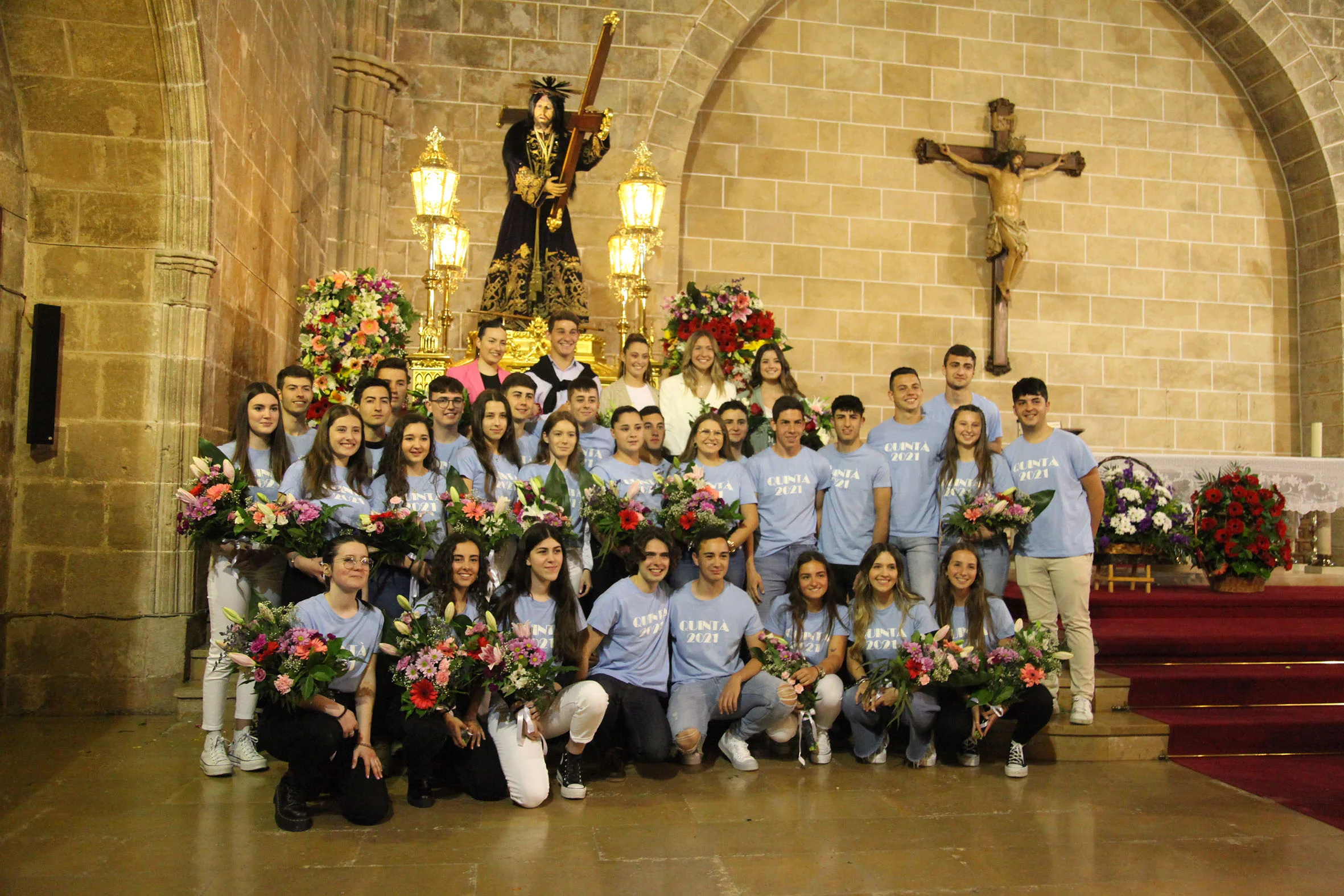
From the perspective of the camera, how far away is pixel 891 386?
588cm

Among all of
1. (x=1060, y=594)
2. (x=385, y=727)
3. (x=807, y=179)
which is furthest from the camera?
(x=807, y=179)

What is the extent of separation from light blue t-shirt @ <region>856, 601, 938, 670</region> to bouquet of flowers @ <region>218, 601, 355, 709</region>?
96.7 inches

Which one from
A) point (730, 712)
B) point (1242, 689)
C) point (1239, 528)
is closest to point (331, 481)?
point (730, 712)

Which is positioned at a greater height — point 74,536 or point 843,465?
point 843,465

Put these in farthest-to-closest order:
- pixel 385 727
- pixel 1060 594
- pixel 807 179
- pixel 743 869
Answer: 1. pixel 807 179
2. pixel 1060 594
3. pixel 385 727
4. pixel 743 869

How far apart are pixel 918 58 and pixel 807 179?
1.71m

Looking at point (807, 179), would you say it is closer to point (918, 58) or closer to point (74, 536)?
point (918, 58)

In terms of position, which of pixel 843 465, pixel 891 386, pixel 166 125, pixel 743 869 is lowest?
pixel 743 869

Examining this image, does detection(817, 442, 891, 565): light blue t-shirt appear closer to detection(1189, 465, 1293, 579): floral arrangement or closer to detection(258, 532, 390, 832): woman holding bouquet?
detection(258, 532, 390, 832): woman holding bouquet

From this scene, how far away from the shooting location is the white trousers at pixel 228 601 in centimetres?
484

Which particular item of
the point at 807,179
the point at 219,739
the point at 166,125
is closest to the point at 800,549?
the point at 219,739

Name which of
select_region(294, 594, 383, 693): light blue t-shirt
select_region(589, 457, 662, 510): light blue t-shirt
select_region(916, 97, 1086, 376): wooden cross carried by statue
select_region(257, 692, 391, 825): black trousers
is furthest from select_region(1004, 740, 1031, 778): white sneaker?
select_region(916, 97, 1086, 376): wooden cross carried by statue

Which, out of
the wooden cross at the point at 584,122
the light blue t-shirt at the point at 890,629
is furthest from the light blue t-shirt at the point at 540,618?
the wooden cross at the point at 584,122

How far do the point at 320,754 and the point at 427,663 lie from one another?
516 mm
